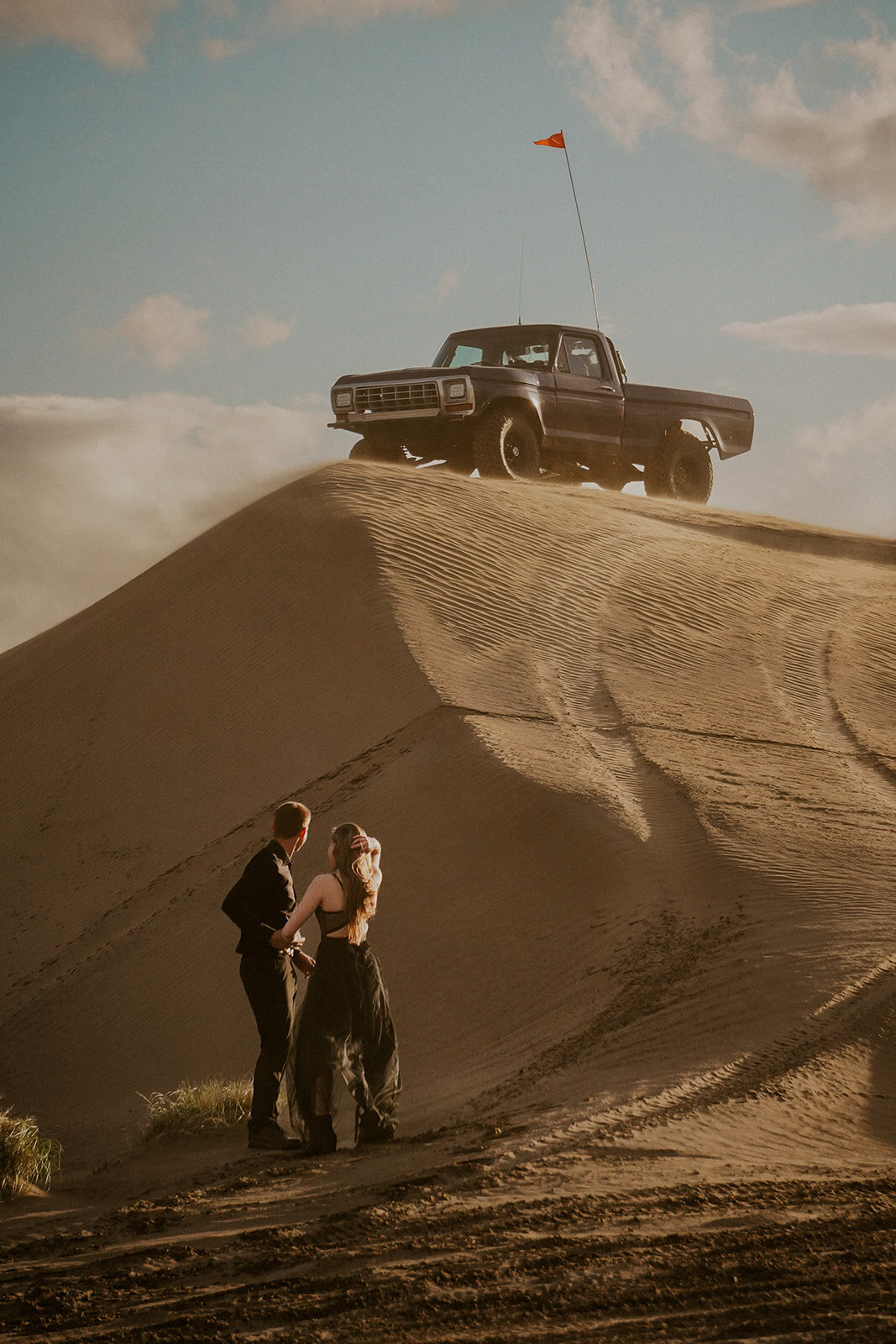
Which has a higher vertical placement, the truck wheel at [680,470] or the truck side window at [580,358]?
the truck side window at [580,358]

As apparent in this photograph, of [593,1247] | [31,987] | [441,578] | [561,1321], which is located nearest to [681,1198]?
[593,1247]

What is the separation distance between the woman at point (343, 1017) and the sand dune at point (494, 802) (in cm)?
52

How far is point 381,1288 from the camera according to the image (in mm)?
3848

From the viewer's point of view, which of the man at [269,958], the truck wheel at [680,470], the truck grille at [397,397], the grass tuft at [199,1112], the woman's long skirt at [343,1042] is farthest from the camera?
the truck wheel at [680,470]

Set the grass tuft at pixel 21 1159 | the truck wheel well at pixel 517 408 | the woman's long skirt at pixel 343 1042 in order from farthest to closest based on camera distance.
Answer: the truck wheel well at pixel 517 408, the grass tuft at pixel 21 1159, the woman's long skirt at pixel 343 1042

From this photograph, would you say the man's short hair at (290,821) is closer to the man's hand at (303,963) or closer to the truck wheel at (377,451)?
the man's hand at (303,963)

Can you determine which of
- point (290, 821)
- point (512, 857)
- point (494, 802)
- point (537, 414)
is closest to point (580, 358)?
point (537, 414)

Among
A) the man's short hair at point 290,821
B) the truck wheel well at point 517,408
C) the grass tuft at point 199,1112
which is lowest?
the grass tuft at point 199,1112

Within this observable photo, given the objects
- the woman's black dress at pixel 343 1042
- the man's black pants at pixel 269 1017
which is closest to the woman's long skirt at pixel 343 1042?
the woman's black dress at pixel 343 1042

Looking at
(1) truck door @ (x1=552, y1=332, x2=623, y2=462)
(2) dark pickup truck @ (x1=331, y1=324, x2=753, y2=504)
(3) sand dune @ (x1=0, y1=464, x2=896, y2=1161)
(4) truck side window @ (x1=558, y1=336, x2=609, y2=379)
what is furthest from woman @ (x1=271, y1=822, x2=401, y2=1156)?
(4) truck side window @ (x1=558, y1=336, x2=609, y2=379)

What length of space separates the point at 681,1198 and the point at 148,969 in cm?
618

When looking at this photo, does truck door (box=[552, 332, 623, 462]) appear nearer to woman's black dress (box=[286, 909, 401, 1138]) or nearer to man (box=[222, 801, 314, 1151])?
man (box=[222, 801, 314, 1151])

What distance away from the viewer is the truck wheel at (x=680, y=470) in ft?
60.6

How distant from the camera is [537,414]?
54.1 feet
